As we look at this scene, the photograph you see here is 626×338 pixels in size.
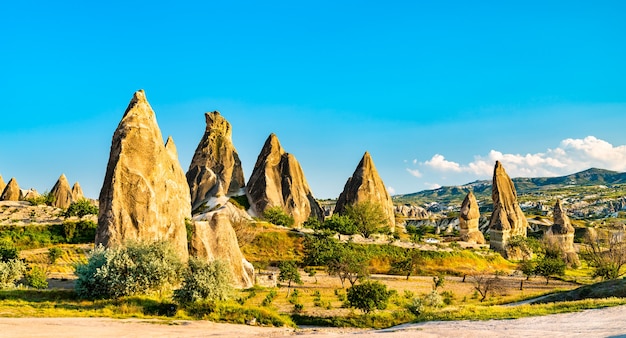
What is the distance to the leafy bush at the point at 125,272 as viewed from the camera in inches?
867

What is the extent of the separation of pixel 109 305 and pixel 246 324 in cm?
699

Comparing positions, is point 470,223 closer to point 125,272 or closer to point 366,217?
point 366,217

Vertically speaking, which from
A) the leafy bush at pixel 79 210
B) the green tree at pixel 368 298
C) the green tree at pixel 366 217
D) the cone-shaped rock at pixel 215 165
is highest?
the cone-shaped rock at pixel 215 165

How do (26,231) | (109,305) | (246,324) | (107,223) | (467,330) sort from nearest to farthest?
1. (467,330)
2. (246,324)
3. (109,305)
4. (107,223)
5. (26,231)

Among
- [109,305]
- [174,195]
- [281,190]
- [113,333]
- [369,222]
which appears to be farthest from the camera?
[281,190]

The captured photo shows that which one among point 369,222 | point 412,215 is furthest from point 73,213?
point 412,215

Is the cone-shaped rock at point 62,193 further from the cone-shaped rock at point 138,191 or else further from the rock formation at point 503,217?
the rock formation at point 503,217

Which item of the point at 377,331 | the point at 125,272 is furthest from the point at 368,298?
the point at 125,272

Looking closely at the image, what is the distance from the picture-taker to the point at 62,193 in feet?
286

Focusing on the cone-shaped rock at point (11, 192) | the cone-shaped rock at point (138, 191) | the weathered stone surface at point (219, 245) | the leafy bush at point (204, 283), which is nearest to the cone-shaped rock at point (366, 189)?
the weathered stone surface at point (219, 245)

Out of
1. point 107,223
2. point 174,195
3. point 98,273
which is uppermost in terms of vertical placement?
point 174,195

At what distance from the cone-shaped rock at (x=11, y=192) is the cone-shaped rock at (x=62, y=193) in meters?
5.82

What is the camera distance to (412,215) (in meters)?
159

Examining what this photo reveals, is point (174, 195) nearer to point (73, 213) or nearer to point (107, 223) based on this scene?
point (107, 223)
